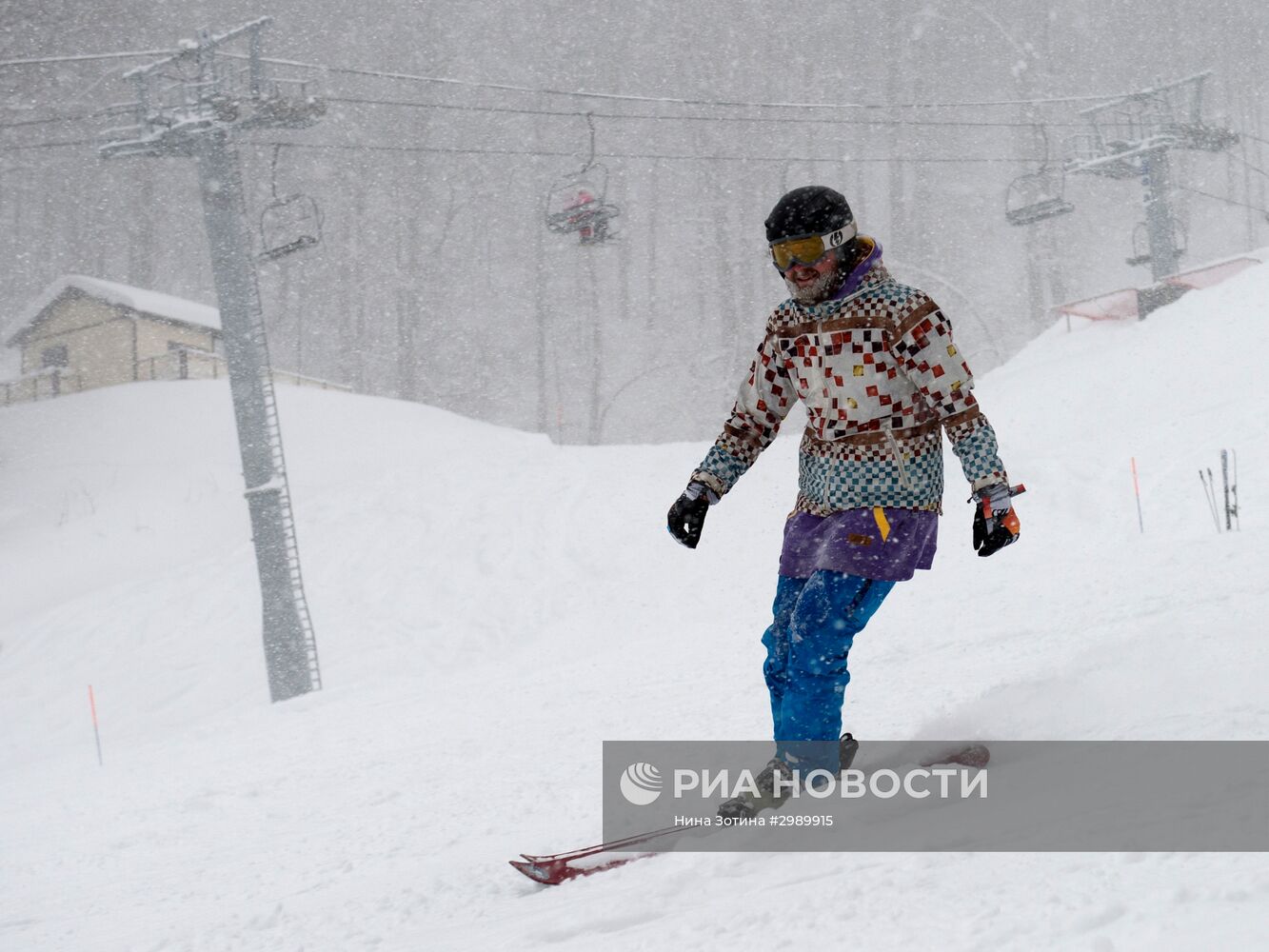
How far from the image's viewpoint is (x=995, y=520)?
3.17 m

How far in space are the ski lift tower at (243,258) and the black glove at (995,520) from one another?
1213 centimetres

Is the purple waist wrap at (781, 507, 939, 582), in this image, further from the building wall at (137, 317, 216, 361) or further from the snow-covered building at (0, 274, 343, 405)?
the building wall at (137, 317, 216, 361)

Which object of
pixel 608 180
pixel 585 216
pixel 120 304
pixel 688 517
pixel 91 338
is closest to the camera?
pixel 688 517

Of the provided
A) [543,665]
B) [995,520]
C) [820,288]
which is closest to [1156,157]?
[543,665]

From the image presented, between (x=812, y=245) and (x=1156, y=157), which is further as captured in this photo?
(x=1156, y=157)

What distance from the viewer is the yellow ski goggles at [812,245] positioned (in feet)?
10.7

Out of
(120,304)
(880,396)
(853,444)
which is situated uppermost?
(120,304)

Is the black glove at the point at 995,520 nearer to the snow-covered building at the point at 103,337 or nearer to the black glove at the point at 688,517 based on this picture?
the black glove at the point at 688,517

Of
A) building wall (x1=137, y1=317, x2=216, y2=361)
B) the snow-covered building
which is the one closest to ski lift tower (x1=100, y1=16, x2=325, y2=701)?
the snow-covered building

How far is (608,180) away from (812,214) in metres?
37.6

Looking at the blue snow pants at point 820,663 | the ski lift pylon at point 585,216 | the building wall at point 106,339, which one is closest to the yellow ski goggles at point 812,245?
the blue snow pants at point 820,663

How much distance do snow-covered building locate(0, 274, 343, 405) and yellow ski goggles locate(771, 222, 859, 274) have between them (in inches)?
1248

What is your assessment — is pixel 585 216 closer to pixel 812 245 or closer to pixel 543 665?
pixel 543 665

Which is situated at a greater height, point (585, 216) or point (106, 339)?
point (106, 339)
